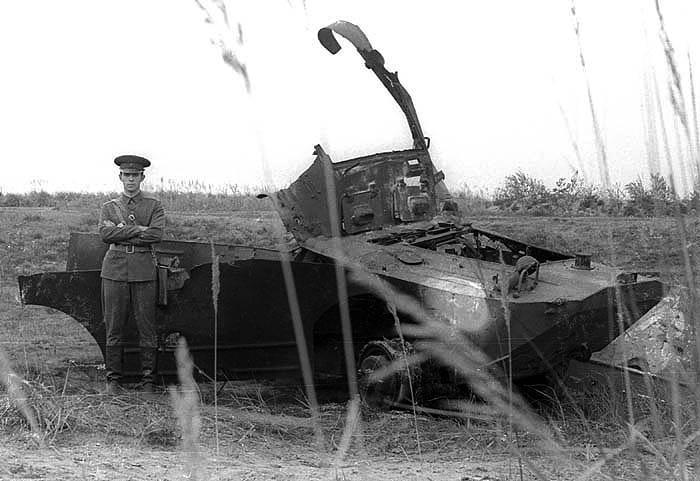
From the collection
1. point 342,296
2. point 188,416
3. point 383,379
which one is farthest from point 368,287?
point 188,416

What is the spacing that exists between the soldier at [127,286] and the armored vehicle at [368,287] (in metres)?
0.12

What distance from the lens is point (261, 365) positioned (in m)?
7.39

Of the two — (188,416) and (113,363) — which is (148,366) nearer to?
(113,363)

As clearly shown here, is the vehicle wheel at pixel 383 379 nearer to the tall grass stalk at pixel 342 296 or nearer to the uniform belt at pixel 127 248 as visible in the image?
the uniform belt at pixel 127 248

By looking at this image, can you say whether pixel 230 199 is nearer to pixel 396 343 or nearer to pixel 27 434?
pixel 396 343

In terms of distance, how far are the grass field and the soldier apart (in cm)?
43

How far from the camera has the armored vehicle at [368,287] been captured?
600 cm

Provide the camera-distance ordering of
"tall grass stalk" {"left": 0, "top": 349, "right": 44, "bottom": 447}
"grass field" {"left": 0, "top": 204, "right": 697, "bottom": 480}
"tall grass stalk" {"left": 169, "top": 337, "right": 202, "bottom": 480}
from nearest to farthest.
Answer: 1. "tall grass stalk" {"left": 169, "top": 337, "right": 202, "bottom": 480}
2. "grass field" {"left": 0, "top": 204, "right": 697, "bottom": 480}
3. "tall grass stalk" {"left": 0, "top": 349, "right": 44, "bottom": 447}

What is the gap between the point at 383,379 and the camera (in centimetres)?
666

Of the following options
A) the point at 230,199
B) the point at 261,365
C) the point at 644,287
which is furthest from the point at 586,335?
the point at 230,199

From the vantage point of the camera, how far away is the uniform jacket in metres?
7.30

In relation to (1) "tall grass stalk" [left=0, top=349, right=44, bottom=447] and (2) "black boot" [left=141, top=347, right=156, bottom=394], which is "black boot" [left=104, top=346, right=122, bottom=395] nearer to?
(2) "black boot" [left=141, top=347, right=156, bottom=394]

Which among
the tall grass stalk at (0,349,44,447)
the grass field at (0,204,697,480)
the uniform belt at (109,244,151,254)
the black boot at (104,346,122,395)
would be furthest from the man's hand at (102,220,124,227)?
the tall grass stalk at (0,349,44,447)

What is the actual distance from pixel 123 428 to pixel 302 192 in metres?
3.05
